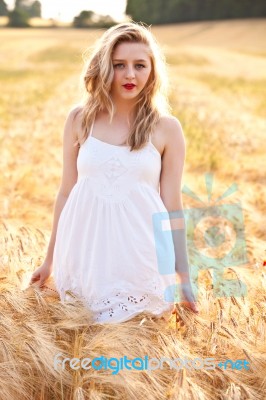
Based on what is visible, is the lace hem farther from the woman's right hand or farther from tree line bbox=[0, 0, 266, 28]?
tree line bbox=[0, 0, 266, 28]

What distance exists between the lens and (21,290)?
279 centimetres

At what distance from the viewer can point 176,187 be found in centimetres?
293

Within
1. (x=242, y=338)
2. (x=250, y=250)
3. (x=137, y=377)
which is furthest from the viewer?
(x=250, y=250)

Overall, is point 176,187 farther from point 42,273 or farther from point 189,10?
point 189,10

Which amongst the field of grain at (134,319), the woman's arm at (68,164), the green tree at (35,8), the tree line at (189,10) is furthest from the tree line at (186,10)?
the woman's arm at (68,164)

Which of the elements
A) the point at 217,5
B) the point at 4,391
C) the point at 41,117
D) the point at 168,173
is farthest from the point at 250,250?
the point at 217,5

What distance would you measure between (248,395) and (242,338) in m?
0.33

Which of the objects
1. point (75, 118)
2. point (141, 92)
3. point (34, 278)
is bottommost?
point (34, 278)

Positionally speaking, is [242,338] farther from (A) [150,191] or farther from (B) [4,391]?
(B) [4,391]

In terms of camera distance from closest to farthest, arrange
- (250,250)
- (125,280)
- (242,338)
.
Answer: (242,338) < (125,280) < (250,250)

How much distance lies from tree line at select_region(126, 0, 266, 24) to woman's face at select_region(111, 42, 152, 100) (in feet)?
177

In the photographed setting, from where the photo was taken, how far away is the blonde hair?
2.79 metres

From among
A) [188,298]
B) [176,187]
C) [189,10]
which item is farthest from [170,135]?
[189,10]

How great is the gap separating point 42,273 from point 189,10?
5833cm
